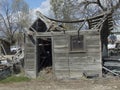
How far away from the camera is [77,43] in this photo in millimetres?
19953

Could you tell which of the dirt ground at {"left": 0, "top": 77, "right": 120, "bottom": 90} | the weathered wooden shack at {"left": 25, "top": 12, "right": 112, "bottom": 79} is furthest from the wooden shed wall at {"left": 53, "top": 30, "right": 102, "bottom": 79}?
the dirt ground at {"left": 0, "top": 77, "right": 120, "bottom": 90}

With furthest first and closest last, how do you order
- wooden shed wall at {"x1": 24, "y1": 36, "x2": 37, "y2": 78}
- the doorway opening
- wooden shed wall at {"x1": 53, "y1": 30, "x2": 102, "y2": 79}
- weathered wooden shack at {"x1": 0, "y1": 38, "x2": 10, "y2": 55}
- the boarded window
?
1. weathered wooden shack at {"x1": 0, "y1": 38, "x2": 10, "y2": 55}
2. the doorway opening
3. wooden shed wall at {"x1": 24, "y1": 36, "x2": 37, "y2": 78}
4. the boarded window
5. wooden shed wall at {"x1": 53, "y1": 30, "x2": 102, "y2": 79}

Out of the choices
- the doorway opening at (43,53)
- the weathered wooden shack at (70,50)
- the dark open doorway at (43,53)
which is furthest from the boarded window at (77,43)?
the dark open doorway at (43,53)

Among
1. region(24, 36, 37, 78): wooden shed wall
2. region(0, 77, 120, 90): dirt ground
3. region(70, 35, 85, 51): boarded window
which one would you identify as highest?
region(70, 35, 85, 51): boarded window

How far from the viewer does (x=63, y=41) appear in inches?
795

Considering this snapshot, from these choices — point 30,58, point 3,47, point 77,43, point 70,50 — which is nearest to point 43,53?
point 30,58

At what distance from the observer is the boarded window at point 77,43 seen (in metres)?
19.9

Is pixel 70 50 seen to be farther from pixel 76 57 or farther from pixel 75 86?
pixel 75 86

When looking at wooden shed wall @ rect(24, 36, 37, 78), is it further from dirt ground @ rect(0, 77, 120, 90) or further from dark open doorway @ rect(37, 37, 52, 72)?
dirt ground @ rect(0, 77, 120, 90)

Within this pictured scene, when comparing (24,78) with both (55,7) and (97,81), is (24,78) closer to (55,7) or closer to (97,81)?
(97,81)

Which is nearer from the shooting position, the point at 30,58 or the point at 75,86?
the point at 75,86

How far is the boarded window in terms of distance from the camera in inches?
784

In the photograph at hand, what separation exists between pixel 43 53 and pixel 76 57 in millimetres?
3081

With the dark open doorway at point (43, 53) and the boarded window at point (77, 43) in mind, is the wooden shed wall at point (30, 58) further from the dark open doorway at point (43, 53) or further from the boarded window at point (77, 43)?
the boarded window at point (77, 43)
